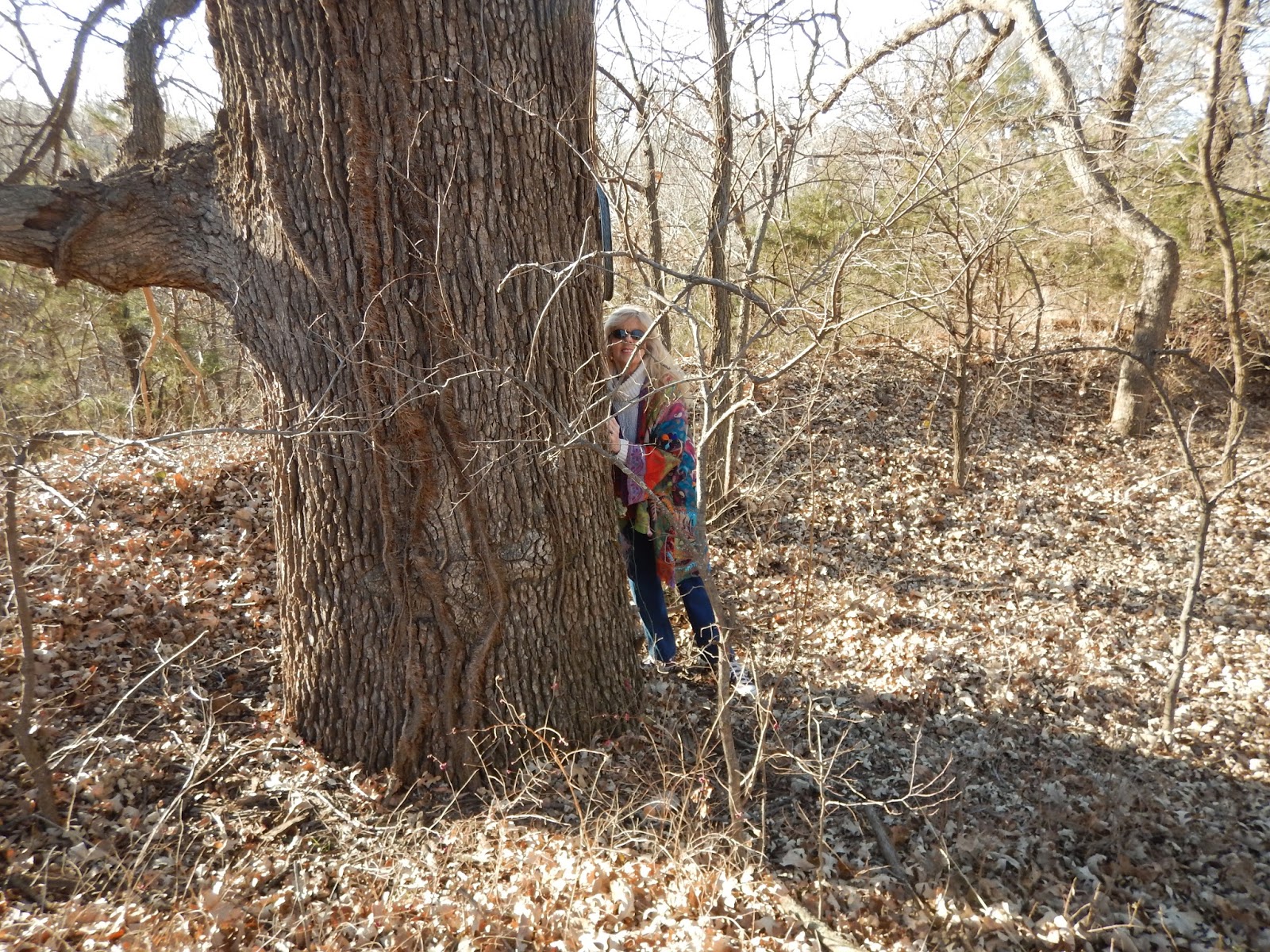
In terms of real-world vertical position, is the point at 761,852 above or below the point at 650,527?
below

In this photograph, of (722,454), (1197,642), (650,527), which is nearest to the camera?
(650,527)

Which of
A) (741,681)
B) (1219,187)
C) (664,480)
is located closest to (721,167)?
(664,480)

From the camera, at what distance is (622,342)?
12.1 feet

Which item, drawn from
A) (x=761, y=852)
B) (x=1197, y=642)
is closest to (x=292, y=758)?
(x=761, y=852)

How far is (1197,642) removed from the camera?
15.5ft

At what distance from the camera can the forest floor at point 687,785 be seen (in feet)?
8.34

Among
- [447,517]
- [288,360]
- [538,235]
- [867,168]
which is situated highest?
[867,168]

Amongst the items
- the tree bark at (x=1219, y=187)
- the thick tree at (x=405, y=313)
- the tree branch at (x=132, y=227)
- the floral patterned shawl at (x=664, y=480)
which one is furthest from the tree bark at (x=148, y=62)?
the tree bark at (x=1219, y=187)

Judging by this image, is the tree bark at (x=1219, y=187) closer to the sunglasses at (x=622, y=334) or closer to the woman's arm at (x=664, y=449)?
the woman's arm at (x=664, y=449)

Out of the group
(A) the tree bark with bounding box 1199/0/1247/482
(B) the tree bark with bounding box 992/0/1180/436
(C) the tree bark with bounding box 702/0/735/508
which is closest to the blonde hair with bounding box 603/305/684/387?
(C) the tree bark with bounding box 702/0/735/508

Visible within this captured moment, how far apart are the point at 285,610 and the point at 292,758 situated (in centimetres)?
65

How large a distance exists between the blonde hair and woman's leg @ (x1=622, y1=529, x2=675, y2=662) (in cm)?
88

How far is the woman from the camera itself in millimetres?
3656

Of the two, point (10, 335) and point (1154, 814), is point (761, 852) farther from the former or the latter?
point (10, 335)
